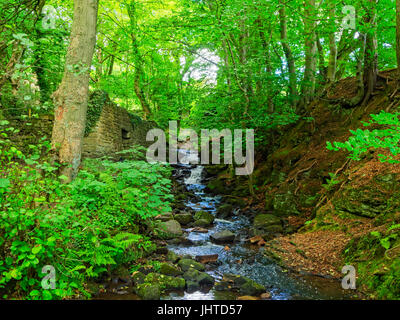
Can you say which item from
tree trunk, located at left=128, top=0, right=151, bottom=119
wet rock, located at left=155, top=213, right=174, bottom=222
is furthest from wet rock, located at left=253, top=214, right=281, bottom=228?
tree trunk, located at left=128, top=0, right=151, bottom=119

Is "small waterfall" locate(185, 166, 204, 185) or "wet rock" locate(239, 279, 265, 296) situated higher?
"small waterfall" locate(185, 166, 204, 185)

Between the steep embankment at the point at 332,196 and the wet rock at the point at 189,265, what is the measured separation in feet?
5.46

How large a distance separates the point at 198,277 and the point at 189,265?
1.82ft

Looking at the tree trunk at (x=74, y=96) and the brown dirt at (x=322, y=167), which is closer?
the tree trunk at (x=74, y=96)

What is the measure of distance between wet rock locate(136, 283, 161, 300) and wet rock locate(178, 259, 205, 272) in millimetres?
975

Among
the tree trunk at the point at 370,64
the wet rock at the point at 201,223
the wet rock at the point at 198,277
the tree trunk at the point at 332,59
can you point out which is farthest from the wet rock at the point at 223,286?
the tree trunk at the point at 332,59

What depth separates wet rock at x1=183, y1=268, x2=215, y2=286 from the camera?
4.26 metres

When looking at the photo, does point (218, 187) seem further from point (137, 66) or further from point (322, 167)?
point (137, 66)

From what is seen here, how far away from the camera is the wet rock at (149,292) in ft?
12.2

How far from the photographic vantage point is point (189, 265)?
4859 millimetres

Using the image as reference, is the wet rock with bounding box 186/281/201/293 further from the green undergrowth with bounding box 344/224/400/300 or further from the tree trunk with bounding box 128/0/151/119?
the tree trunk with bounding box 128/0/151/119

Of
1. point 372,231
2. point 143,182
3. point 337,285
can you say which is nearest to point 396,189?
point 372,231

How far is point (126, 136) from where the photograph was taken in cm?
1223

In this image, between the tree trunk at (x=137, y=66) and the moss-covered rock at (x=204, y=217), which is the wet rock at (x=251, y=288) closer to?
the moss-covered rock at (x=204, y=217)
